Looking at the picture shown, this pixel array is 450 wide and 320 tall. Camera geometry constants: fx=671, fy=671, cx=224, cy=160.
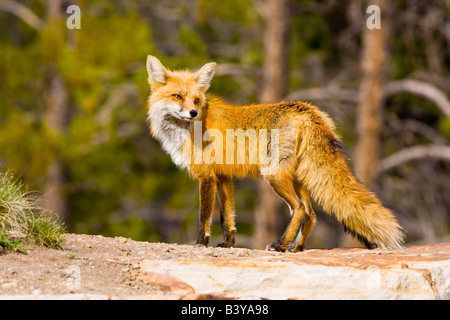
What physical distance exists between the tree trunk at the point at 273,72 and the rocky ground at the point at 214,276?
10.3 meters

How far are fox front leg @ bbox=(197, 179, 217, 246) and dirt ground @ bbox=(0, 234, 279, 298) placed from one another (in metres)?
0.38

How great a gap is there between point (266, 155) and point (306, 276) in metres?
1.92

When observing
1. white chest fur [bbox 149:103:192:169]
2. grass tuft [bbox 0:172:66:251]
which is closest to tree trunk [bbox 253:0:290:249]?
white chest fur [bbox 149:103:192:169]

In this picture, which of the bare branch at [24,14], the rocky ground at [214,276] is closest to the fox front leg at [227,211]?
the rocky ground at [214,276]

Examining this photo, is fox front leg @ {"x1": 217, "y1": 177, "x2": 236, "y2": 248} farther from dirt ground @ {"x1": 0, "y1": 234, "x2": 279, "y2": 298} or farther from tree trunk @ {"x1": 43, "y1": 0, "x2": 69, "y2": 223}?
tree trunk @ {"x1": 43, "y1": 0, "x2": 69, "y2": 223}

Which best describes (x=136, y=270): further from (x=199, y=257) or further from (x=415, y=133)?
(x=415, y=133)

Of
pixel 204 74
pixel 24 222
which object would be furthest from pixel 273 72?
pixel 24 222

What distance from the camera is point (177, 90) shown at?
760 cm

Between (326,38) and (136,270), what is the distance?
47.6 feet

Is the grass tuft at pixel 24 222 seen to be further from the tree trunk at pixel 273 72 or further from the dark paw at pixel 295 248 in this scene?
the tree trunk at pixel 273 72

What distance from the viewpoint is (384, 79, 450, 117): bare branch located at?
15945mm

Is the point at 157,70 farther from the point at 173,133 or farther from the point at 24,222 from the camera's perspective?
the point at 24,222

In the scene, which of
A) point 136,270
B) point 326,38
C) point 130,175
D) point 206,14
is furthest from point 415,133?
point 136,270

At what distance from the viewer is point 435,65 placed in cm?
1861
